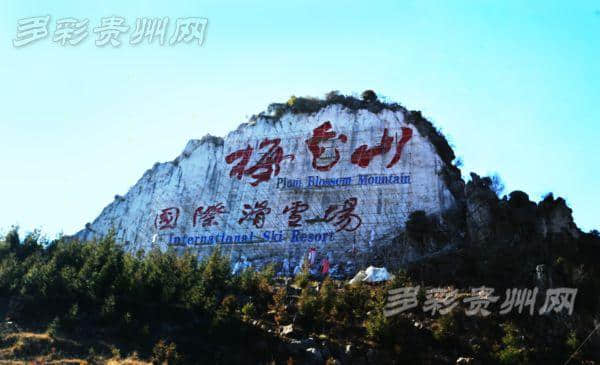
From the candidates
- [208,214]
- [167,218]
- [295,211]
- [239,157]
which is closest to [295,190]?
[295,211]

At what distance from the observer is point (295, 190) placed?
1032 inches

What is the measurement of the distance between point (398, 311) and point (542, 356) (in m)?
3.50

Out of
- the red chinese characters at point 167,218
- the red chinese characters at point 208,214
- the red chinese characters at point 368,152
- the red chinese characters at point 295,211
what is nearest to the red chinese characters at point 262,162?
the red chinese characters at point 208,214

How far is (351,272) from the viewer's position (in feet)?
76.9

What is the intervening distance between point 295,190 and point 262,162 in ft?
6.99

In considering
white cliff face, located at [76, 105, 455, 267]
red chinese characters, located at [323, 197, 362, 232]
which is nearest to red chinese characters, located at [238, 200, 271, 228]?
white cliff face, located at [76, 105, 455, 267]

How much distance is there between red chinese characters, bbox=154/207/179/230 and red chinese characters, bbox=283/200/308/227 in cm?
496

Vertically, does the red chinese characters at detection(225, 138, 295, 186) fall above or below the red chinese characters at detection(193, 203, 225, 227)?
above

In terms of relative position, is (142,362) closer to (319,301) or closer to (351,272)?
(319,301)

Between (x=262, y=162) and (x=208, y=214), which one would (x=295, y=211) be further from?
(x=208, y=214)

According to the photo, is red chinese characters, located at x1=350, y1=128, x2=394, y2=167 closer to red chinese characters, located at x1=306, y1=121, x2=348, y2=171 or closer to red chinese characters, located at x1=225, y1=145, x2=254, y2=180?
red chinese characters, located at x1=306, y1=121, x2=348, y2=171

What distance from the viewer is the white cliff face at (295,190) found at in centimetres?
2455

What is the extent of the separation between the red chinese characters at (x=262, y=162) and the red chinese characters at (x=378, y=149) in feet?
8.48

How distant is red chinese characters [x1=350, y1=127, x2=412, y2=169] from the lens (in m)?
25.5
